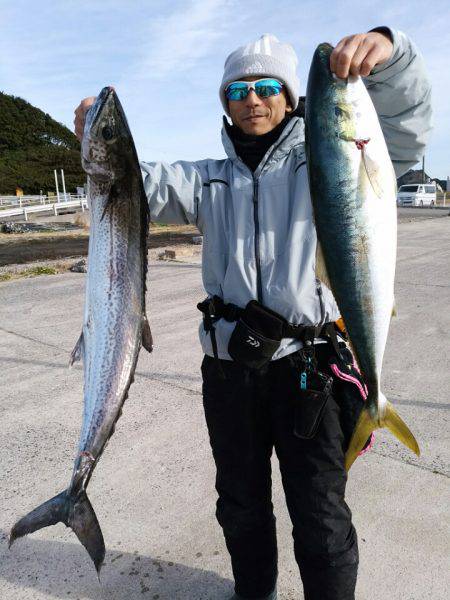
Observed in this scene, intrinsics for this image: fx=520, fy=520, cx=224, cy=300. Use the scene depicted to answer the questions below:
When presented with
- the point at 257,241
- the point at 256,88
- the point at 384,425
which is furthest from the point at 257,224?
the point at 384,425

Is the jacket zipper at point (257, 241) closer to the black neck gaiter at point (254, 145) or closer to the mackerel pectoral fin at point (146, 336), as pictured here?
the black neck gaiter at point (254, 145)

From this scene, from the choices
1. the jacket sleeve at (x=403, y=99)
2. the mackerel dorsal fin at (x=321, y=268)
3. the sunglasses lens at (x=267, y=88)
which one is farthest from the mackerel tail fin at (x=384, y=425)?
the sunglasses lens at (x=267, y=88)

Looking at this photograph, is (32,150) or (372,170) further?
(32,150)

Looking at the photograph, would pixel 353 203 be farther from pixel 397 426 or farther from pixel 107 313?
pixel 107 313

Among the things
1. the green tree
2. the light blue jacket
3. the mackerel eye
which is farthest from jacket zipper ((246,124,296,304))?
the green tree

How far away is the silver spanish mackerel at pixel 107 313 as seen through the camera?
201cm

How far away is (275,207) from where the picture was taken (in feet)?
7.28

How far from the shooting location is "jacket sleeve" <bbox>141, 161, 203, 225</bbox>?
7.57 ft

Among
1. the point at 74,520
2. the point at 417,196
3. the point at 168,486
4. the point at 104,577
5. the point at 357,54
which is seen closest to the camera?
the point at 357,54

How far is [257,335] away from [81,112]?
116 cm

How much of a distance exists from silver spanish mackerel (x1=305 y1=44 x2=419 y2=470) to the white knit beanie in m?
0.49

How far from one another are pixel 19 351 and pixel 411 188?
1556 inches

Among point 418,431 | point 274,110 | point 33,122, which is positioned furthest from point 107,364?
point 33,122

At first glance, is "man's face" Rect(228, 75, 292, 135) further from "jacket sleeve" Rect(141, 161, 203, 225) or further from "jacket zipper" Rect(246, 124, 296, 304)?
"jacket sleeve" Rect(141, 161, 203, 225)
